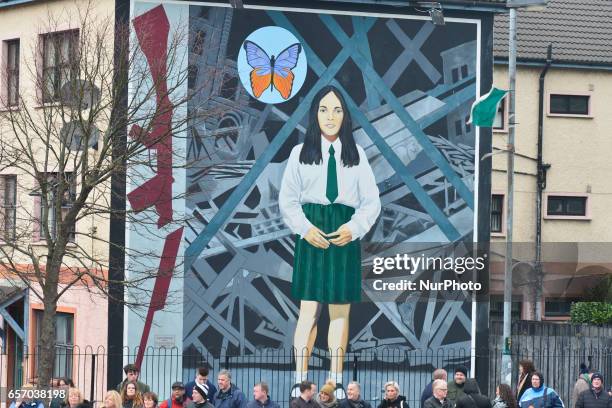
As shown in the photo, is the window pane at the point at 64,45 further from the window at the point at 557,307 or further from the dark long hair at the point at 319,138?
the window at the point at 557,307

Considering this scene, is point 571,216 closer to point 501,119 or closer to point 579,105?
point 579,105

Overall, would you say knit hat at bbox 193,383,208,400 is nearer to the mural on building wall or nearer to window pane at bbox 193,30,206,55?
the mural on building wall

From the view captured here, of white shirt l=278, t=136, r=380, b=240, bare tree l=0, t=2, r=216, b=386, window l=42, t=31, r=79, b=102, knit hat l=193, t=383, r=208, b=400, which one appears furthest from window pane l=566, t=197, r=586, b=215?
knit hat l=193, t=383, r=208, b=400

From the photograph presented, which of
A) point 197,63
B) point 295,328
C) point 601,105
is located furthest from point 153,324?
point 601,105

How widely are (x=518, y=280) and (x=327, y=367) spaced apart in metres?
15.2

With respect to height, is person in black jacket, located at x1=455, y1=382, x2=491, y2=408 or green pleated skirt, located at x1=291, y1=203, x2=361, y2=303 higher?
green pleated skirt, located at x1=291, y1=203, x2=361, y2=303

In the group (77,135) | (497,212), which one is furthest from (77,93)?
(497,212)

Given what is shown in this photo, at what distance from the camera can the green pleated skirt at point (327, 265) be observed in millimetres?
28969

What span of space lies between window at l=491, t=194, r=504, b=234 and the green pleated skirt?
1497 centimetres

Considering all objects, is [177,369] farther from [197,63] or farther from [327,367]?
[197,63]

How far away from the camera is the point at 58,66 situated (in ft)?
83.1

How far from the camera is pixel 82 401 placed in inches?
806

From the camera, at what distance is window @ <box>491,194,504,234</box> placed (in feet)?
143

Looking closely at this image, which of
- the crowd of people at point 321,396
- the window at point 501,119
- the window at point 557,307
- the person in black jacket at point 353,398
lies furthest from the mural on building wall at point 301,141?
the window at point 557,307
